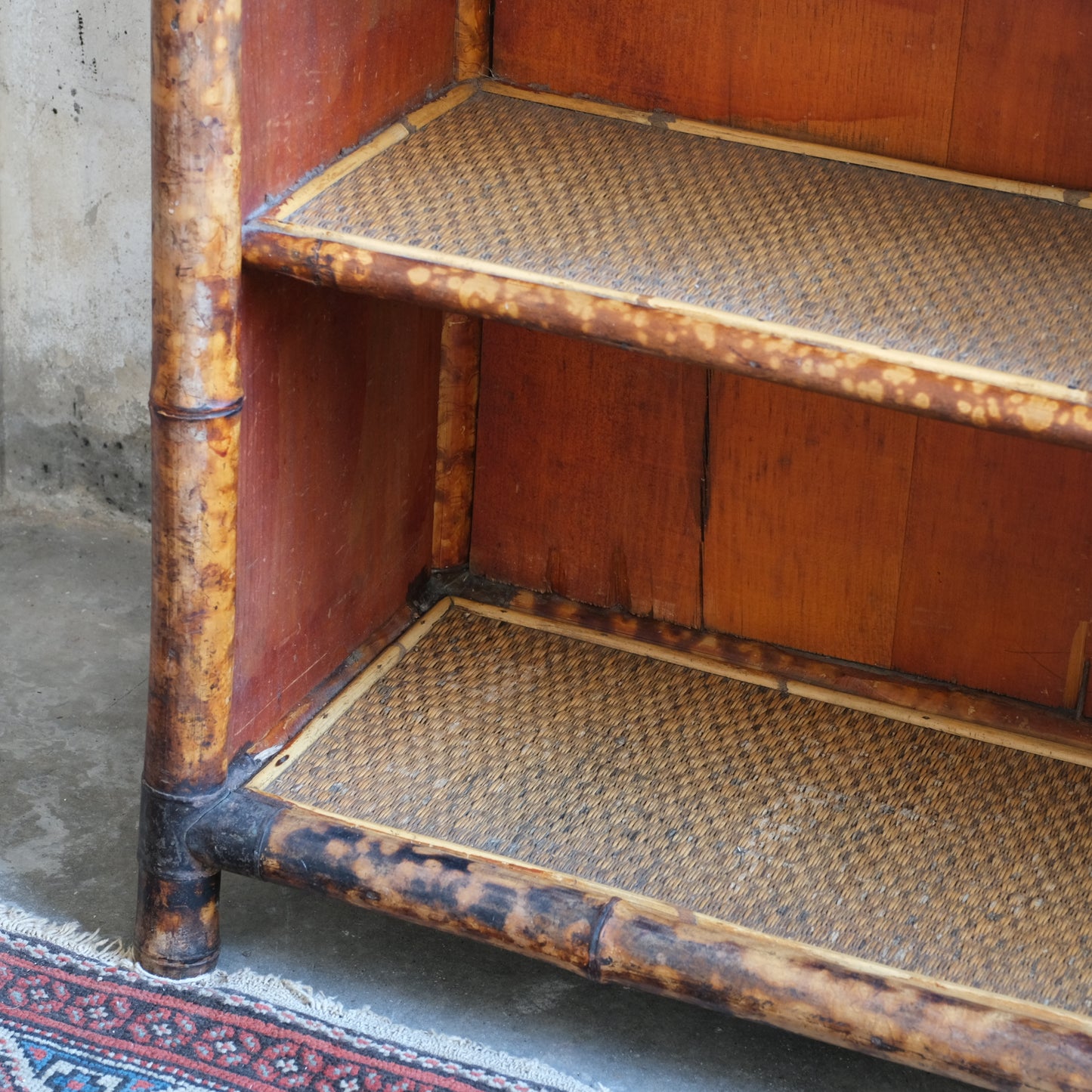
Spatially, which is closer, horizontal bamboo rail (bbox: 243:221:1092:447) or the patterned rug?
horizontal bamboo rail (bbox: 243:221:1092:447)

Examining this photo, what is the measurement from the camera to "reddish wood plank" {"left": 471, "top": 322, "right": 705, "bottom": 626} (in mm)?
1524

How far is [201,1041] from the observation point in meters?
1.31

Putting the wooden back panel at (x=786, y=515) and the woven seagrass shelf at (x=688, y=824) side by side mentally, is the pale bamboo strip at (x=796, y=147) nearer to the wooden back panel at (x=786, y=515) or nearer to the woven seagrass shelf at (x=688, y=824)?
the wooden back panel at (x=786, y=515)

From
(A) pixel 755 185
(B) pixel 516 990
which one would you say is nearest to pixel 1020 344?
(A) pixel 755 185

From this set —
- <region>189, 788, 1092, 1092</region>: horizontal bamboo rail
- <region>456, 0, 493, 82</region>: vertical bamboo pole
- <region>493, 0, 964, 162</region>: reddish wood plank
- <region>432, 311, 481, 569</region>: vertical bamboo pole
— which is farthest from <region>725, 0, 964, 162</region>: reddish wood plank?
<region>189, 788, 1092, 1092</region>: horizontal bamboo rail

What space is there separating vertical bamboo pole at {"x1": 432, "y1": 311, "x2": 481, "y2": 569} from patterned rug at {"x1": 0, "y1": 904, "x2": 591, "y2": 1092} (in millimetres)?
472

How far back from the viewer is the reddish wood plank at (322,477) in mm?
1277

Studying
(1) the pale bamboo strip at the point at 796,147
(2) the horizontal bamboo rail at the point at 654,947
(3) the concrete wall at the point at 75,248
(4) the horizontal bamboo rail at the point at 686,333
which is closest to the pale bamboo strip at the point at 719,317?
(4) the horizontal bamboo rail at the point at 686,333

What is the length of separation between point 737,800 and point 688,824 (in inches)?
2.1

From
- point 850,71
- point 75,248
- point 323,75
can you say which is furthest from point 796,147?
point 75,248

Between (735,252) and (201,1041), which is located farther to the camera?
(201,1041)

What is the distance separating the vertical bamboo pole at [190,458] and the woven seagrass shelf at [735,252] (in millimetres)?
53

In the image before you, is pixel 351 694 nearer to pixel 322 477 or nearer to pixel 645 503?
pixel 322 477

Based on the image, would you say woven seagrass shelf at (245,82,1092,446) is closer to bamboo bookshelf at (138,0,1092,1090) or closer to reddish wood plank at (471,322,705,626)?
bamboo bookshelf at (138,0,1092,1090)
